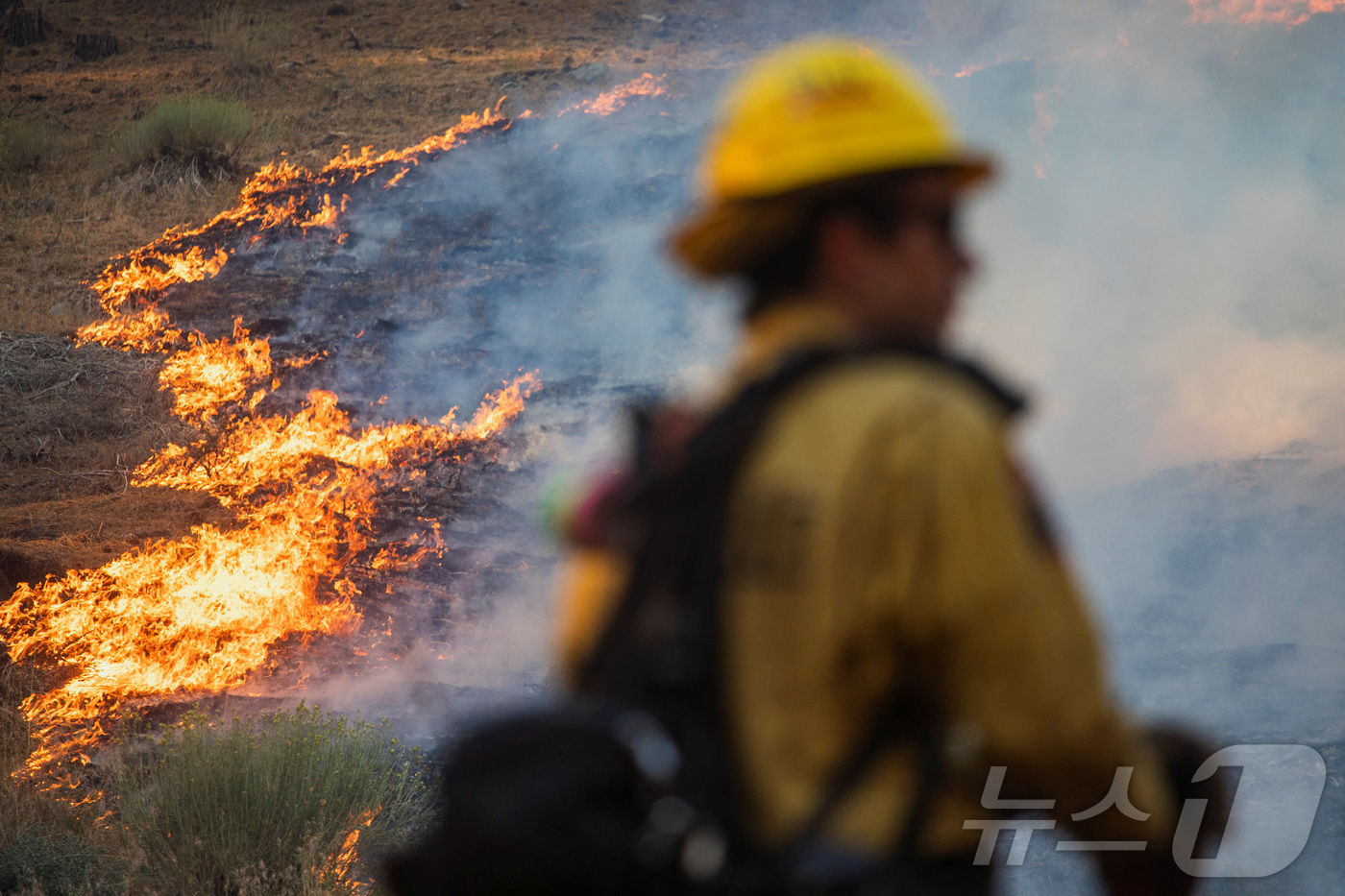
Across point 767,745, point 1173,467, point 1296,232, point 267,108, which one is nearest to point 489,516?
point 1173,467

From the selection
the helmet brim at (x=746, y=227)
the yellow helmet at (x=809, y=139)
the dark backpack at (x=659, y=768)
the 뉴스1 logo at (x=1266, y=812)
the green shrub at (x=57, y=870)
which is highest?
the yellow helmet at (x=809, y=139)

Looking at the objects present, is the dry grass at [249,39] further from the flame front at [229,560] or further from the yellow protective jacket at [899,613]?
the yellow protective jacket at [899,613]

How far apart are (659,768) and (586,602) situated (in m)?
0.29

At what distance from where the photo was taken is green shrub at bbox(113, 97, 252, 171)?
40.3 feet

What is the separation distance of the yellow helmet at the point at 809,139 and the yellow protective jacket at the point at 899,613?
8.8 inches

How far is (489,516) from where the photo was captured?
7629 mm

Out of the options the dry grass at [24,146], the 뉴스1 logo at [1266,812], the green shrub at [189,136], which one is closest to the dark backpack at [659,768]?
the 뉴스1 logo at [1266,812]

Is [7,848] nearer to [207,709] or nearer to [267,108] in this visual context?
[207,709]

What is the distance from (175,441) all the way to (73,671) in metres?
3.19

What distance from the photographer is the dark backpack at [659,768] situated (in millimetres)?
926

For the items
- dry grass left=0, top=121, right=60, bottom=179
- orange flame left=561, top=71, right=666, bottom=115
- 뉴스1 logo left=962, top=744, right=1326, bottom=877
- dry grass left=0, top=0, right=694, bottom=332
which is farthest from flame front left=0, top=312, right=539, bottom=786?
dry grass left=0, top=121, right=60, bottom=179

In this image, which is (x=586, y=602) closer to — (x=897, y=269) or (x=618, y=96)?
(x=897, y=269)

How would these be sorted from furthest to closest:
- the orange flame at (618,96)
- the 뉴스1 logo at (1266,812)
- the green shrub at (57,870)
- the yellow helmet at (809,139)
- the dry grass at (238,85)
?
the dry grass at (238,85)
the orange flame at (618,96)
the 뉴스1 logo at (1266,812)
the green shrub at (57,870)
the yellow helmet at (809,139)

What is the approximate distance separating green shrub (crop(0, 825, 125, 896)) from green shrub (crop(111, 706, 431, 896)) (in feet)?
0.53
